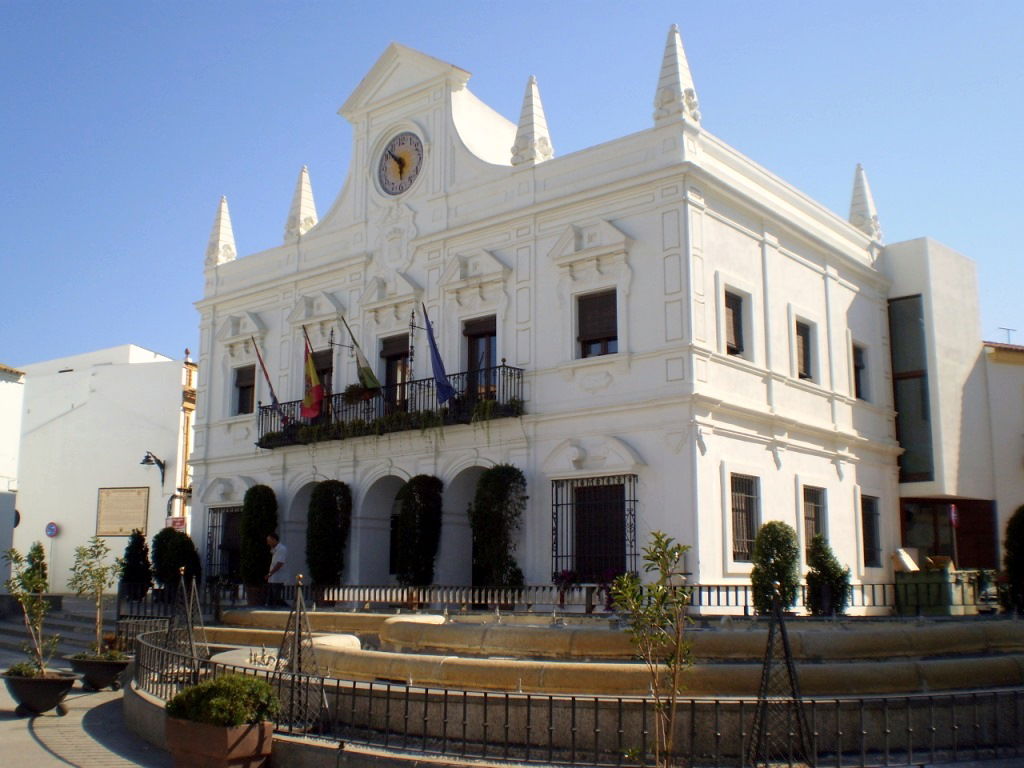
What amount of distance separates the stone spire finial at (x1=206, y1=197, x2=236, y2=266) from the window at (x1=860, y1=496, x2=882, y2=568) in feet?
57.5

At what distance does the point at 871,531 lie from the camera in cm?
2411

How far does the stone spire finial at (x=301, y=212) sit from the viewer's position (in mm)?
27438

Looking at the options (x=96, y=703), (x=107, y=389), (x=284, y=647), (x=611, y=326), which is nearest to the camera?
(x=284, y=647)

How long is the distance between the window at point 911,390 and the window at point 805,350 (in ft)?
12.0

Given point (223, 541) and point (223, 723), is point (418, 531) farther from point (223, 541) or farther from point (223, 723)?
point (223, 723)

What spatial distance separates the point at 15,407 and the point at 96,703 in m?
17.0

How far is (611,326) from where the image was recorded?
67.2ft

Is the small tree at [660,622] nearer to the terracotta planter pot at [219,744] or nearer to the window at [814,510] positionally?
the terracotta planter pot at [219,744]

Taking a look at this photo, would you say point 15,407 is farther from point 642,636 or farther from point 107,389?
point 642,636

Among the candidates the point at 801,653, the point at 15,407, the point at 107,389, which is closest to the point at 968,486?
Result: the point at 801,653

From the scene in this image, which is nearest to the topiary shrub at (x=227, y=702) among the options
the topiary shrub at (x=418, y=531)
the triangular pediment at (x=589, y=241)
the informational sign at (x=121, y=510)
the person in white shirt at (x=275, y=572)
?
the topiary shrub at (x=418, y=531)

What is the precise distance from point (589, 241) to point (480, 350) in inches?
138

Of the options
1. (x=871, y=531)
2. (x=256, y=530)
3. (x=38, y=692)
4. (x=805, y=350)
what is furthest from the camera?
(x=256, y=530)

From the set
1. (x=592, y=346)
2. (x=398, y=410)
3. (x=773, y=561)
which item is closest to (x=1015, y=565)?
(x=773, y=561)
